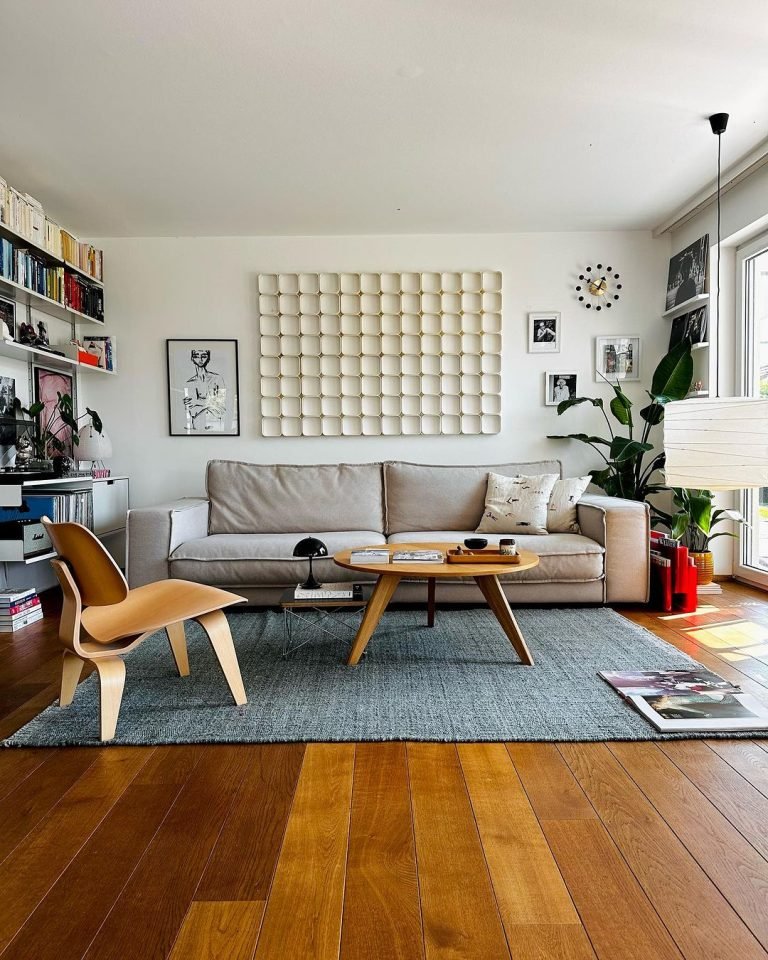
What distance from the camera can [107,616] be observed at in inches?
97.5

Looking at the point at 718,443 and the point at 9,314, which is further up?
the point at 9,314

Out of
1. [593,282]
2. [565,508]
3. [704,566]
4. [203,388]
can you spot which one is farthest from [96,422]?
[704,566]

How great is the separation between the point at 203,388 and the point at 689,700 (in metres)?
3.77

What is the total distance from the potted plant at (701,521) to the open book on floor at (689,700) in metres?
1.65

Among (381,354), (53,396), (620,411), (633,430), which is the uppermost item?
(381,354)

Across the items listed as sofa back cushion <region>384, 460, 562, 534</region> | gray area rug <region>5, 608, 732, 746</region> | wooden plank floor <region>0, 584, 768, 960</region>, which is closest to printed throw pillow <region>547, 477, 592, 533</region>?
sofa back cushion <region>384, 460, 562, 534</region>

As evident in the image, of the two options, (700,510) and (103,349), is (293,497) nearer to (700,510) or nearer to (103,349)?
(103,349)

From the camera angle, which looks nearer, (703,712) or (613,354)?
(703,712)

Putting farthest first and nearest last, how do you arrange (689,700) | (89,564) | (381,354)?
1. (381,354)
2. (689,700)
3. (89,564)

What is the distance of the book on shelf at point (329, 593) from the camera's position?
2945 mm

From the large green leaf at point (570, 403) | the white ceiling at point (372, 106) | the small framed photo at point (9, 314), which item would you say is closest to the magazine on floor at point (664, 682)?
the large green leaf at point (570, 403)

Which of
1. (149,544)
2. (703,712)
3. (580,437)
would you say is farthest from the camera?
(580,437)

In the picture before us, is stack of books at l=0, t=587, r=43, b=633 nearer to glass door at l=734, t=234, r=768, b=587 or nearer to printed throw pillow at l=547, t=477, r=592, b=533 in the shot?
printed throw pillow at l=547, t=477, r=592, b=533

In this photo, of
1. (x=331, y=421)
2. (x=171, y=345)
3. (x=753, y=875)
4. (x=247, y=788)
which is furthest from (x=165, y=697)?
(x=171, y=345)
